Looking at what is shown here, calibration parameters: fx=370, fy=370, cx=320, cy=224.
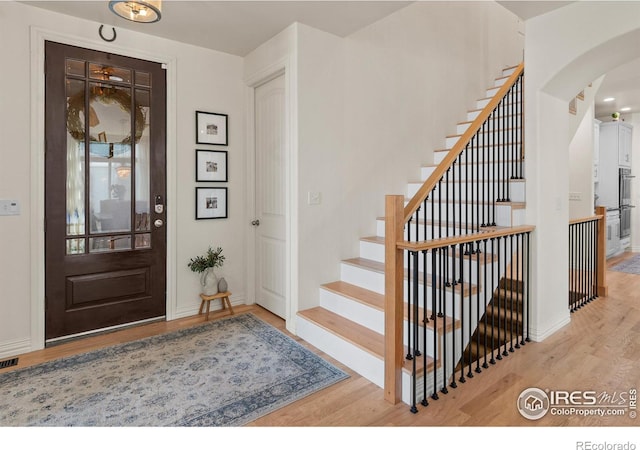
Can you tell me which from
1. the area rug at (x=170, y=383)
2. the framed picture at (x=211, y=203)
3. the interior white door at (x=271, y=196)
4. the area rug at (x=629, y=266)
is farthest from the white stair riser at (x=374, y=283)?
the area rug at (x=629, y=266)

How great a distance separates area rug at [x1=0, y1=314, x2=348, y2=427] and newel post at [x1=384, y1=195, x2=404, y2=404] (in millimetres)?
412

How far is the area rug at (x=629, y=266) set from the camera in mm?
5404

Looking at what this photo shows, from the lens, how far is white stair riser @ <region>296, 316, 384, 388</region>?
2.32m

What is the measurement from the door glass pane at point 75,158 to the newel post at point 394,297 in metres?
2.50

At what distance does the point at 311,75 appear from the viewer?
311 centimetres

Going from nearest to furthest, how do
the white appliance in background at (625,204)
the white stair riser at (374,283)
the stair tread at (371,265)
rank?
1. the white stair riser at (374,283)
2. the stair tread at (371,265)
3. the white appliance in background at (625,204)

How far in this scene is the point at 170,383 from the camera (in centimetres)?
232

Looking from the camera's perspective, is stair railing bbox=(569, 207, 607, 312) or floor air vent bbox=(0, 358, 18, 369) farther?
stair railing bbox=(569, 207, 607, 312)

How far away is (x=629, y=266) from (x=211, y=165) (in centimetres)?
629

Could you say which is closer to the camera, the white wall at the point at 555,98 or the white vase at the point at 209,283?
the white wall at the point at 555,98

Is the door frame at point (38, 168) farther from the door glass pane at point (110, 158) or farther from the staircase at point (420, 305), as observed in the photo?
the staircase at point (420, 305)

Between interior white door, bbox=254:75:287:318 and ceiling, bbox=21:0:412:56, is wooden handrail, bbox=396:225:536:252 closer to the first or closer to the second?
interior white door, bbox=254:75:287:318

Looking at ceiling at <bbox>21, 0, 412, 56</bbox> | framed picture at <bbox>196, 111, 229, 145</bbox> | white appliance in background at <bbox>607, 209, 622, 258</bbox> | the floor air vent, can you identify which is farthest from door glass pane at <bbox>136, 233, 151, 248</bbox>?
white appliance in background at <bbox>607, 209, 622, 258</bbox>
